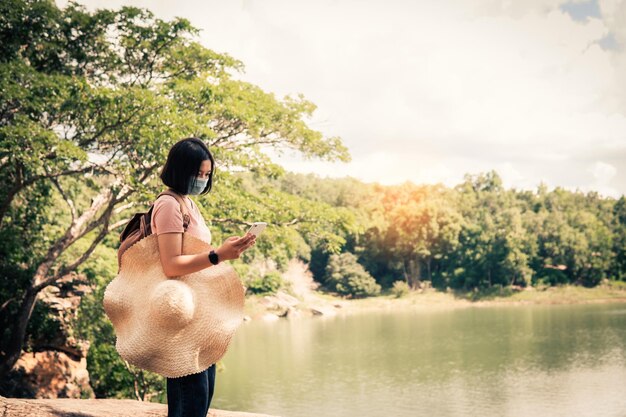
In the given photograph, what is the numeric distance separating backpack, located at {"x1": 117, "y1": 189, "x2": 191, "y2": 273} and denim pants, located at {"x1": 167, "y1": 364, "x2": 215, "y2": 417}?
1.69 ft

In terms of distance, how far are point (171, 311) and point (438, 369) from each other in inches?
676

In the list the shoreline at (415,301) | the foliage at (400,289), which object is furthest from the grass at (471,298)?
the foliage at (400,289)

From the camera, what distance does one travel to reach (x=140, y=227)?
235cm

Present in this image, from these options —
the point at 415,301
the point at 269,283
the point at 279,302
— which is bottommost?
the point at 415,301

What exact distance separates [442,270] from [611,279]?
1195cm

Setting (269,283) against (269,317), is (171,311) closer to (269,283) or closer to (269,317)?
(269,317)

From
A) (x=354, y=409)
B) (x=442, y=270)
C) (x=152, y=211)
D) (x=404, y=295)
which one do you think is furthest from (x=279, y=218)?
(x=442, y=270)

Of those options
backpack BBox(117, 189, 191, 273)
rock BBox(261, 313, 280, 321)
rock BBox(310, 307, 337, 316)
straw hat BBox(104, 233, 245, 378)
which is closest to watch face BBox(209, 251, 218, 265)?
straw hat BBox(104, 233, 245, 378)

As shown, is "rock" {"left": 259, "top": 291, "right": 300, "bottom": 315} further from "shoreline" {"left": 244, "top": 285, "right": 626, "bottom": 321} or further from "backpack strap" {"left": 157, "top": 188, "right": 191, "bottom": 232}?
"backpack strap" {"left": 157, "top": 188, "right": 191, "bottom": 232}

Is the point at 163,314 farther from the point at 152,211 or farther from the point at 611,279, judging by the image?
the point at 611,279

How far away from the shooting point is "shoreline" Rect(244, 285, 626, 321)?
37062mm

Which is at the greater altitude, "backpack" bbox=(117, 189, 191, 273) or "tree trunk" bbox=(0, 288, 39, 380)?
"backpack" bbox=(117, 189, 191, 273)

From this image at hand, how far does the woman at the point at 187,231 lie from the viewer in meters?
2.13

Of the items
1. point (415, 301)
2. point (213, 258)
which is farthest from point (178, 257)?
point (415, 301)
